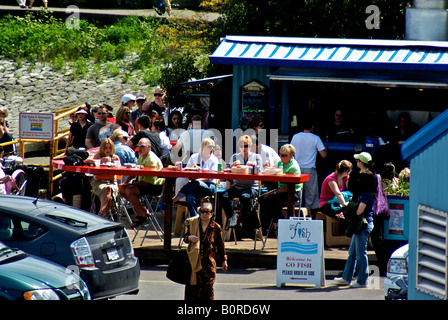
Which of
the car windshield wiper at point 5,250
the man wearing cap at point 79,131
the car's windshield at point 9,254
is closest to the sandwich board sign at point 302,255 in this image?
the car's windshield at point 9,254

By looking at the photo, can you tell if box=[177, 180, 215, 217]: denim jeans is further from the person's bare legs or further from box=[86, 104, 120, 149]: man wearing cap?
box=[86, 104, 120, 149]: man wearing cap

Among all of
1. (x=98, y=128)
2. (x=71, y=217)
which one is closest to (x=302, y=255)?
(x=71, y=217)

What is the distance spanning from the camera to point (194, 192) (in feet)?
45.9

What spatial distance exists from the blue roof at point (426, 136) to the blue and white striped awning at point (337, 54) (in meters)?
7.27

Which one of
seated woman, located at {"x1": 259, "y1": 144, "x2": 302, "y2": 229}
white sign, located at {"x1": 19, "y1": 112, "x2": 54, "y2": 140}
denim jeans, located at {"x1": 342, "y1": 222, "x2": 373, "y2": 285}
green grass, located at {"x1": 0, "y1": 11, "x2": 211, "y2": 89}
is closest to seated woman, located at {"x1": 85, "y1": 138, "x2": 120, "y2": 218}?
seated woman, located at {"x1": 259, "y1": 144, "x2": 302, "y2": 229}

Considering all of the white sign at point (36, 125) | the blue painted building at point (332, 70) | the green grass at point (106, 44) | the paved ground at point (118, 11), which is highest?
the paved ground at point (118, 11)

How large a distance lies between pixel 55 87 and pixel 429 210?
20.9 metres

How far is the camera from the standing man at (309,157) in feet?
50.2

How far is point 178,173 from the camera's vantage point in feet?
44.3

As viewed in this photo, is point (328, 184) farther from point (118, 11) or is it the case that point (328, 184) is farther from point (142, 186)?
point (118, 11)

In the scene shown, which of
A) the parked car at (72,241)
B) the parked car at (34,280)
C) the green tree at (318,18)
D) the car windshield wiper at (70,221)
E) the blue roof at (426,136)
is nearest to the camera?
the blue roof at (426,136)

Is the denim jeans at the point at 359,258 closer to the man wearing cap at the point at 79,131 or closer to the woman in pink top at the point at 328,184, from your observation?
the woman in pink top at the point at 328,184

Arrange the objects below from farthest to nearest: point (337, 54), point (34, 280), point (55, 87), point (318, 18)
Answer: point (55, 87), point (318, 18), point (337, 54), point (34, 280)
